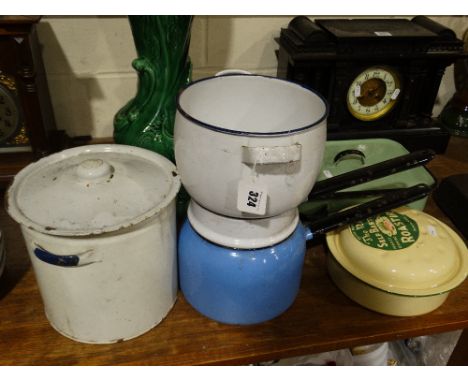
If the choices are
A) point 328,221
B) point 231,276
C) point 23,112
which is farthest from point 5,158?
point 328,221

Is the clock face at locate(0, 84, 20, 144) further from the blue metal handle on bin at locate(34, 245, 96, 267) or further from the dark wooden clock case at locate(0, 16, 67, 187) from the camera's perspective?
the blue metal handle on bin at locate(34, 245, 96, 267)

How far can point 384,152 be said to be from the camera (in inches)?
39.1

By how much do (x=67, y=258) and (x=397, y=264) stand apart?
51 cm

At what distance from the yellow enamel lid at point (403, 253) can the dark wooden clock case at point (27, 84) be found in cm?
60

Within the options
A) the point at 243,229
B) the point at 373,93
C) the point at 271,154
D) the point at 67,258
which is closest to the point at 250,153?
the point at 271,154

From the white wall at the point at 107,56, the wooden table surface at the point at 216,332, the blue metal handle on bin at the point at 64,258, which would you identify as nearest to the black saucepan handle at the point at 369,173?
the wooden table surface at the point at 216,332

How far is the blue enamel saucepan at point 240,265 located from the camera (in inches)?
26.6

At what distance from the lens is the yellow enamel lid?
0.72 m

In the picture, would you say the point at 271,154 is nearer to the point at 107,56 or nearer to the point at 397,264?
the point at 397,264

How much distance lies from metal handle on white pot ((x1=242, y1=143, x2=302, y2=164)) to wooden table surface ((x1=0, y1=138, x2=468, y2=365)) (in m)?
0.31

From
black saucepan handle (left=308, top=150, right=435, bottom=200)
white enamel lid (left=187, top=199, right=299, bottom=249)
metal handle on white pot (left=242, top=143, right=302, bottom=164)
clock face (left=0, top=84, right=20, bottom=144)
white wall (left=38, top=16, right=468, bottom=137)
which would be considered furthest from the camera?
white wall (left=38, top=16, right=468, bottom=137)

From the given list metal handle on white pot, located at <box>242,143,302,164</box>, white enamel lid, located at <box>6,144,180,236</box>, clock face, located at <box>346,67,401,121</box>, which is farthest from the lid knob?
clock face, located at <box>346,67,401,121</box>

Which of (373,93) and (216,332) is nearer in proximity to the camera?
(216,332)

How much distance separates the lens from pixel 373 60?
99 centimetres
